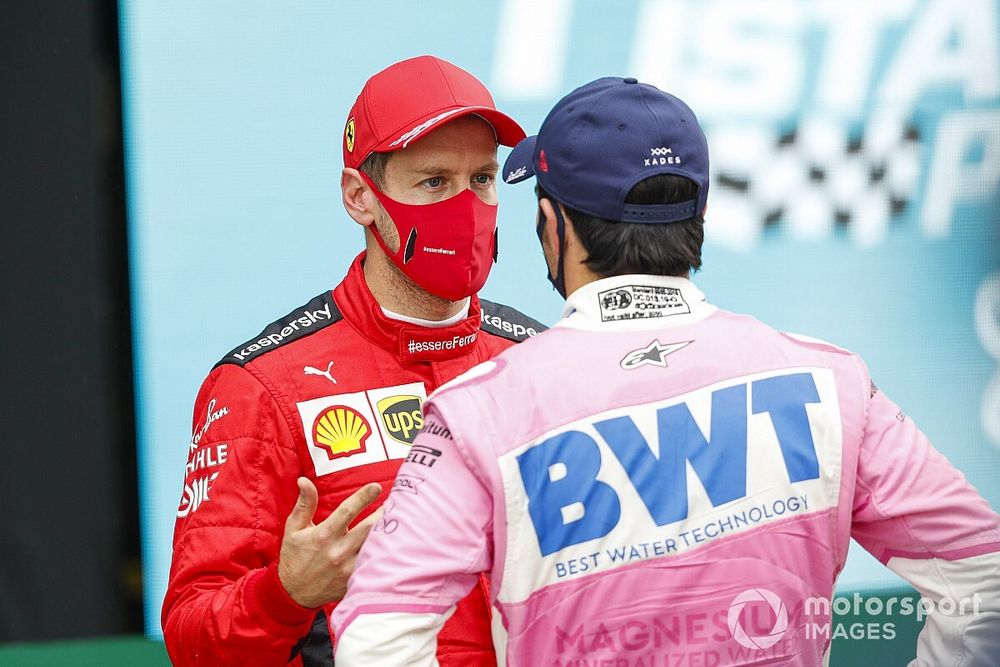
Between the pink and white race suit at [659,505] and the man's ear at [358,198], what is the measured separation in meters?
0.61

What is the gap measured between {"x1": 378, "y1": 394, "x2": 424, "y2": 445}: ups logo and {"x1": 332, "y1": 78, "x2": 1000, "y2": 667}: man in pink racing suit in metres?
0.45

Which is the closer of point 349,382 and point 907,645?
point 349,382

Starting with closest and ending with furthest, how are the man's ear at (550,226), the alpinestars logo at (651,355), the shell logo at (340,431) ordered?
the alpinestars logo at (651,355) < the man's ear at (550,226) < the shell logo at (340,431)

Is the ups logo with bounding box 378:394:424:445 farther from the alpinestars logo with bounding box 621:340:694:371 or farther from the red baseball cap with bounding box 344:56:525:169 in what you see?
the alpinestars logo with bounding box 621:340:694:371

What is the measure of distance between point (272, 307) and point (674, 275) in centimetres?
189

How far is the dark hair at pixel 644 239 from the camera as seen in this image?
4.33 ft

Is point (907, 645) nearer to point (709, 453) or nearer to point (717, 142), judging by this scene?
point (717, 142)

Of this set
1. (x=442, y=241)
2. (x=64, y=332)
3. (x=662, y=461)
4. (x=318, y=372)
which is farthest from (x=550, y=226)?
(x=64, y=332)

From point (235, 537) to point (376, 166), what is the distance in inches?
24.3

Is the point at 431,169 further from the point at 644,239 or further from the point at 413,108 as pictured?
the point at 644,239

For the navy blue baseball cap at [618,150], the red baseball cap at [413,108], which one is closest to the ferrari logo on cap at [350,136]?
the red baseball cap at [413,108]

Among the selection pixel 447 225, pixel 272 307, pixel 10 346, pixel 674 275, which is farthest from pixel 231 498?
pixel 10 346

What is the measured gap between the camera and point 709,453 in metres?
1.25

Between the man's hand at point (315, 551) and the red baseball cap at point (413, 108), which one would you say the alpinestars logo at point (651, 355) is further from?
the red baseball cap at point (413, 108)
